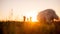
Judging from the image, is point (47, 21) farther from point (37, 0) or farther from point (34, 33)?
point (37, 0)

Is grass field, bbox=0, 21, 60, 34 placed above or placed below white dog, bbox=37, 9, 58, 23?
below

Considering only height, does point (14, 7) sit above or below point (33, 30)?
above

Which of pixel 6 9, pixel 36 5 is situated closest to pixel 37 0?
pixel 36 5

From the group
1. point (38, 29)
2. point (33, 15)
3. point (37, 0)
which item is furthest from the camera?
point (37, 0)

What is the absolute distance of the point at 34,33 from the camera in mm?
895

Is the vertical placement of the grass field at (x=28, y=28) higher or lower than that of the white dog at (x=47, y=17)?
lower

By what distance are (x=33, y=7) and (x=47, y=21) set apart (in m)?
0.35

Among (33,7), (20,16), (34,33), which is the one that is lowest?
(34,33)

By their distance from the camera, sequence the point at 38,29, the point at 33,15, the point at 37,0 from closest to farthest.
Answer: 1. the point at 38,29
2. the point at 33,15
3. the point at 37,0

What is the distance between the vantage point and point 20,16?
1.14m

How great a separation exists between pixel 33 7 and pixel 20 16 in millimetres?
185

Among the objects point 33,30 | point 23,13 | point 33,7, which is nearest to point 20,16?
point 23,13

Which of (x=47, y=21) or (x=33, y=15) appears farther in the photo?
(x=33, y=15)

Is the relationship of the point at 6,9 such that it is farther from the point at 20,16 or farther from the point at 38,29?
the point at 38,29
